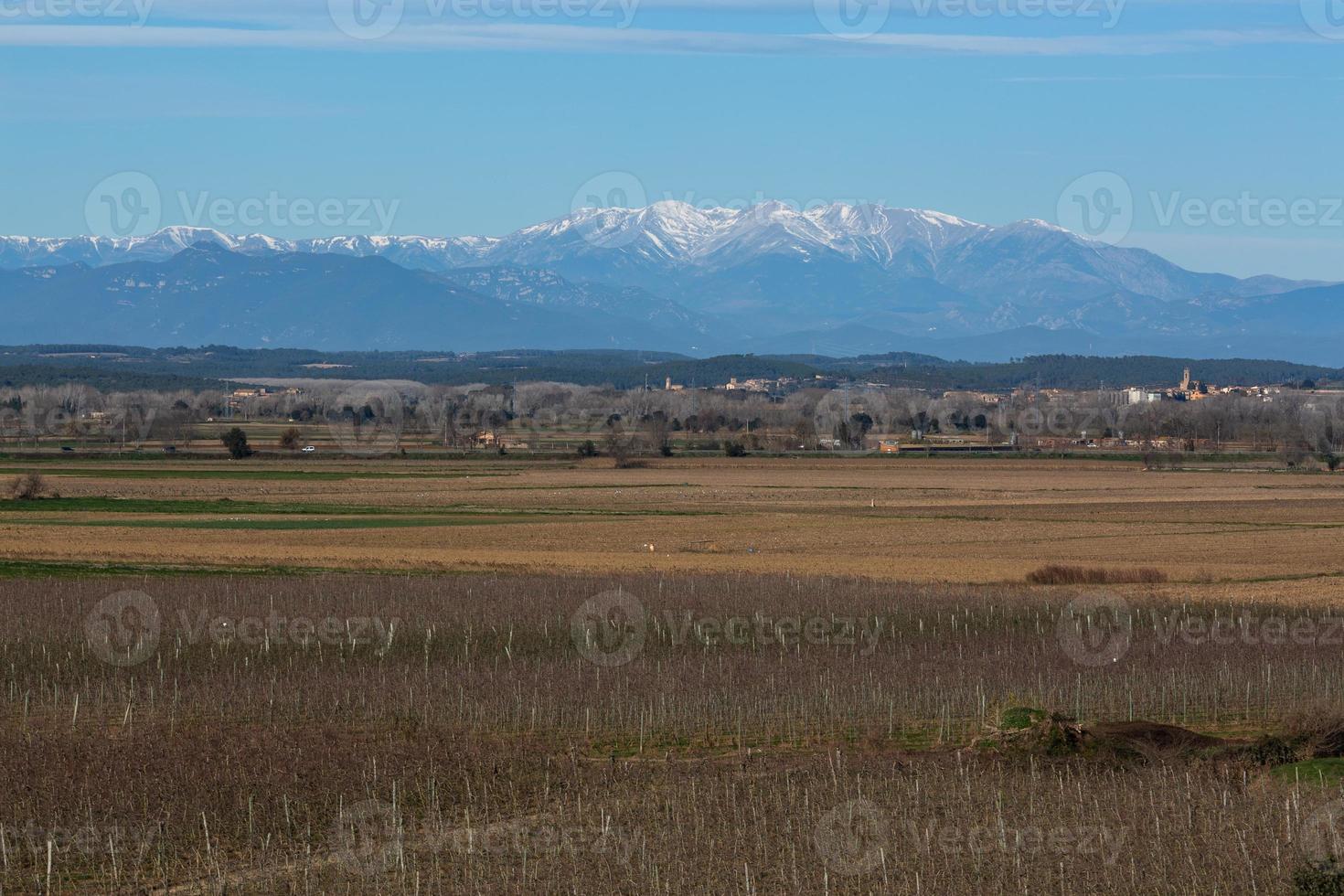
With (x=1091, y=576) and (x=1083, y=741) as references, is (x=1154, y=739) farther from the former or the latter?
(x=1091, y=576)

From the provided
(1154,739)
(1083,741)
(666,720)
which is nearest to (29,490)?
(666,720)

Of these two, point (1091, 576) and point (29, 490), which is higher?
point (1091, 576)

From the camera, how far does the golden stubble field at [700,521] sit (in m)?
41.9

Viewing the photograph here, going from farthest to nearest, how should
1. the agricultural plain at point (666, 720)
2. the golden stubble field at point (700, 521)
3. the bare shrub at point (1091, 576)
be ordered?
1. the golden stubble field at point (700, 521)
2. the bare shrub at point (1091, 576)
3. the agricultural plain at point (666, 720)

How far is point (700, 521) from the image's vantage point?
Result: 57562 millimetres

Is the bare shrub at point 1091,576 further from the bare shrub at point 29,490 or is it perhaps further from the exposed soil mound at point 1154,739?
the bare shrub at point 29,490

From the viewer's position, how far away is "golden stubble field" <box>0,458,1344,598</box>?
4191 cm

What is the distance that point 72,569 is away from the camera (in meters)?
38.7

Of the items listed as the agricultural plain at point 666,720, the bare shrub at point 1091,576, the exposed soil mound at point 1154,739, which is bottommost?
the bare shrub at point 1091,576

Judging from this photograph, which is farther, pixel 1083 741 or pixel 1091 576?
pixel 1091 576

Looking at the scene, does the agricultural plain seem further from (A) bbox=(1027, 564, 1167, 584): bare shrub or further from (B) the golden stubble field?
(B) the golden stubble field

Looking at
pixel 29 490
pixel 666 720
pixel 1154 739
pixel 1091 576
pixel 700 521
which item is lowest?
pixel 700 521

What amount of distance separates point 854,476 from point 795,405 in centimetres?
10711

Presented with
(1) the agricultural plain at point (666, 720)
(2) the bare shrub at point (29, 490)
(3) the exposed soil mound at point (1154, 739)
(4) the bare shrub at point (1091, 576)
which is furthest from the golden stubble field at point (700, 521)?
(3) the exposed soil mound at point (1154, 739)
